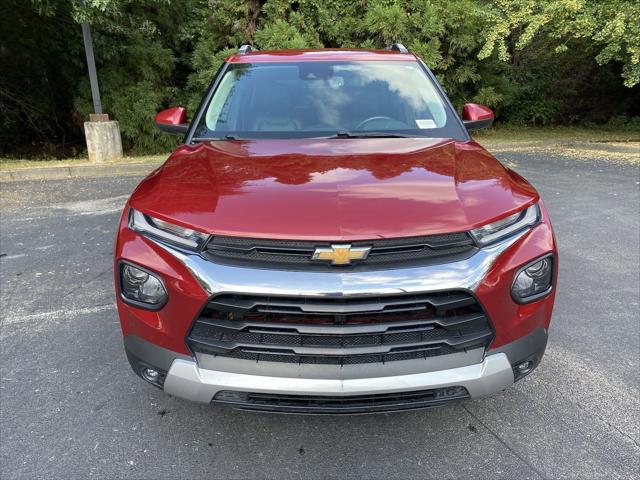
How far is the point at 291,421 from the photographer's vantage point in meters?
2.58

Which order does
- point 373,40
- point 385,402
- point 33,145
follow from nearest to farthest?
point 385,402 < point 373,40 < point 33,145

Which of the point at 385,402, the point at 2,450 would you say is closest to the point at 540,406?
the point at 385,402

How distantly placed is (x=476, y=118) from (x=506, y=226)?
69.4 inches

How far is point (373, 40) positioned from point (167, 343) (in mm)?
10301

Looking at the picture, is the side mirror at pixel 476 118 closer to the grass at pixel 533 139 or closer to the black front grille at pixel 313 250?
the black front grille at pixel 313 250

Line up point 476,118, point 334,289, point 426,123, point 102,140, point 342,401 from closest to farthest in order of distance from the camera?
point 334,289
point 342,401
point 426,123
point 476,118
point 102,140

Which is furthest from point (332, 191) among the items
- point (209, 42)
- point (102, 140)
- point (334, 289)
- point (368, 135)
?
point (209, 42)

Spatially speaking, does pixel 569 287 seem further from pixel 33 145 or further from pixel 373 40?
pixel 33 145

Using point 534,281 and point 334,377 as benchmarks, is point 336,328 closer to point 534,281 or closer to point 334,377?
point 334,377

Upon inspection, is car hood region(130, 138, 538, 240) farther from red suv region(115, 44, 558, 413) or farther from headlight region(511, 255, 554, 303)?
headlight region(511, 255, 554, 303)

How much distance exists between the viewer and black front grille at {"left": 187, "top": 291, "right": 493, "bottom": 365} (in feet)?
6.39

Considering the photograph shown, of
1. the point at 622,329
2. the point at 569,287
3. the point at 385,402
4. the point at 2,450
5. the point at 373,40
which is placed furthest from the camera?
the point at 373,40

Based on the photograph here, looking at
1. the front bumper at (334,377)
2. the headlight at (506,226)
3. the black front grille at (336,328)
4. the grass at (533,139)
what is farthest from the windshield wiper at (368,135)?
the grass at (533,139)

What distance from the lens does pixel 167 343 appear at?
6.78 feet
